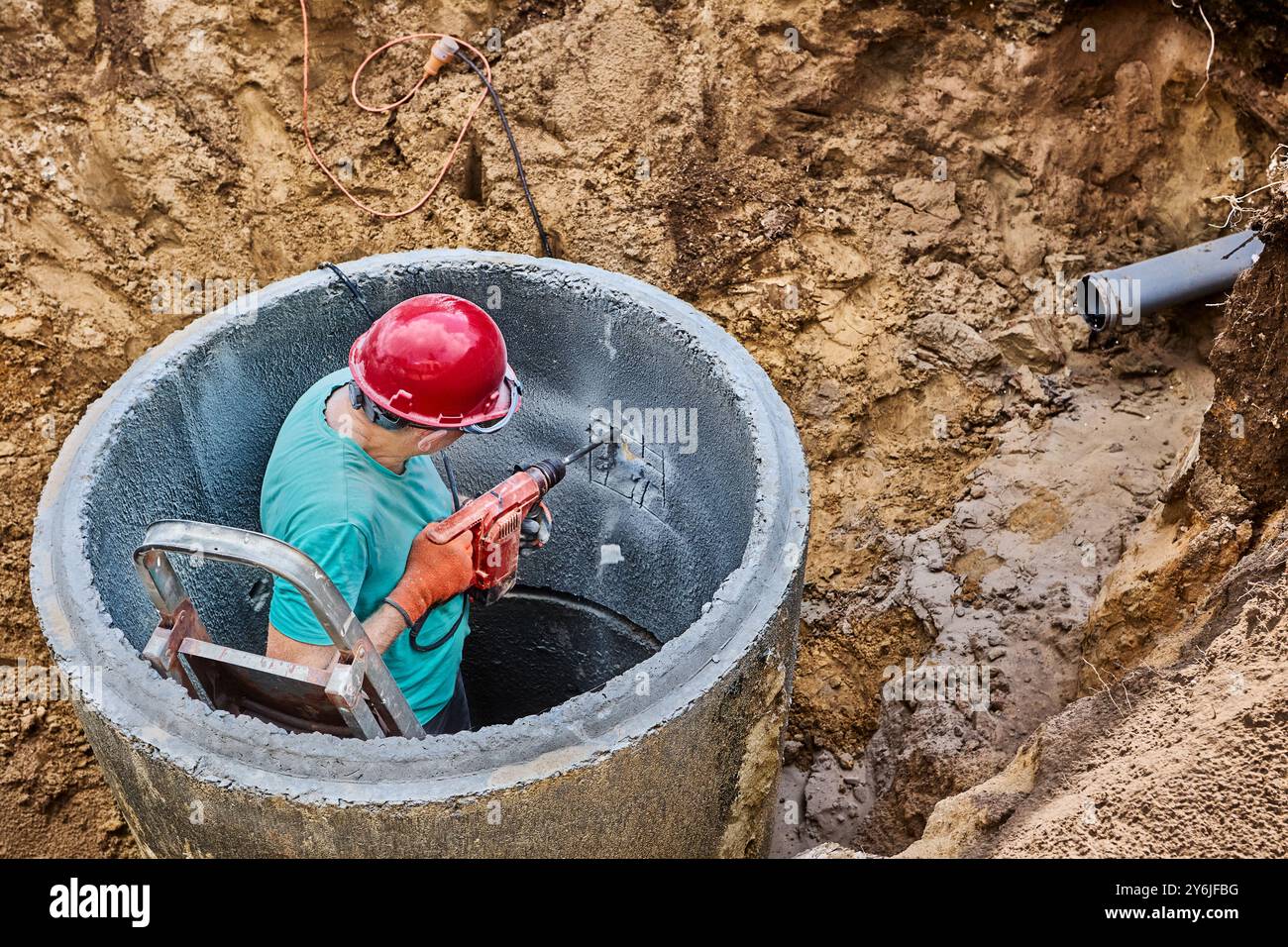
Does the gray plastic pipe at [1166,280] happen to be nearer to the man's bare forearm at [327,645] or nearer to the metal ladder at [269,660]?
the man's bare forearm at [327,645]

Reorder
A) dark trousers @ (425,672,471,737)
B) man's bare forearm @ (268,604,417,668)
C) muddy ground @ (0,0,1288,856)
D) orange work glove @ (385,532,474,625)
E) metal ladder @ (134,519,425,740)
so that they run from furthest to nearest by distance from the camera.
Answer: muddy ground @ (0,0,1288,856) → dark trousers @ (425,672,471,737) → orange work glove @ (385,532,474,625) → man's bare forearm @ (268,604,417,668) → metal ladder @ (134,519,425,740)

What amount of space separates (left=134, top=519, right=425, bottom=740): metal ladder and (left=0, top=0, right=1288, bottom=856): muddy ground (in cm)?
181

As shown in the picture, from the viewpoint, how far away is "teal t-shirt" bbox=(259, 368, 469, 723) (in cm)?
263

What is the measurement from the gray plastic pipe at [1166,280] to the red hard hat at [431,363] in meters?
2.57

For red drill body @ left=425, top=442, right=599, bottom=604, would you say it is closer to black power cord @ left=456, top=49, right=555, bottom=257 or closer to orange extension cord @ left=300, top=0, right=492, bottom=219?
black power cord @ left=456, top=49, right=555, bottom=257

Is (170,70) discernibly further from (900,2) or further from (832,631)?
(832,631)

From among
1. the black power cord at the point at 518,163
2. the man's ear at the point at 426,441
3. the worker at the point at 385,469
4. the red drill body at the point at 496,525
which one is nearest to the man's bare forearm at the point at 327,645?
the worker at the point at 385,469

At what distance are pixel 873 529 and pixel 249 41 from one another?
3.11 m

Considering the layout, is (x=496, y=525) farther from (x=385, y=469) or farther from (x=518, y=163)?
(x=518, y=163)

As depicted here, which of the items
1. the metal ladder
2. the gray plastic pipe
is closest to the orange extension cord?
the gray plastic pipe

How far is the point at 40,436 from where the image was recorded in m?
4.46

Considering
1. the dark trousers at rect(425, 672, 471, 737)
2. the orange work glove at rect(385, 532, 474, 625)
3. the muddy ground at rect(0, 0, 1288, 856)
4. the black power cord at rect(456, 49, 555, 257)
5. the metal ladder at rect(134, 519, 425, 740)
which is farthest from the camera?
the black power cord at rect(456, 49, 555, 257)

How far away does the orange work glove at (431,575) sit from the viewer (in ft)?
9.04

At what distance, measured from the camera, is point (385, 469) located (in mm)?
2842
